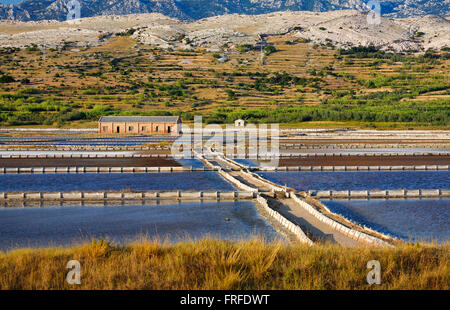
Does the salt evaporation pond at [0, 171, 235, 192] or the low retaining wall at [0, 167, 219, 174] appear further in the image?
the low retaining wall at [0, 167, 219, 174]

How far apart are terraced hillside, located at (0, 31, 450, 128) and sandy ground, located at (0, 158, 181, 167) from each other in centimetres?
3557

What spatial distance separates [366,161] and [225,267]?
31027 millimetres

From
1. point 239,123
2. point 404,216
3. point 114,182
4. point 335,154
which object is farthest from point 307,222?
point 239,123

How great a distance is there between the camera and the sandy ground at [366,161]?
123ft

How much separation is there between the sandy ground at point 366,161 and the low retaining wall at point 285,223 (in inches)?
574

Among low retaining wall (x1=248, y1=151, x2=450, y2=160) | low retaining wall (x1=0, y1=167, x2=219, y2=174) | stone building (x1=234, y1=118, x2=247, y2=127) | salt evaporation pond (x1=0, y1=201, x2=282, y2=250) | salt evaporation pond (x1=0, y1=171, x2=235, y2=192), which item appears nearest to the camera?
salt evaporation pond (x1=0, y1=201, x2=282, y2=250)

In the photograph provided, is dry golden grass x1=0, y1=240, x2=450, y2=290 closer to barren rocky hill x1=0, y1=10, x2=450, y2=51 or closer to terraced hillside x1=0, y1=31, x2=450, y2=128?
terraced hillside x1=0, y1=31, x2=450, y2=128

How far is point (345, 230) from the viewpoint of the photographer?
1616cm

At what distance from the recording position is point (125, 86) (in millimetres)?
96500

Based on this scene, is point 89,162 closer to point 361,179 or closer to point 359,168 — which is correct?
point 359,168

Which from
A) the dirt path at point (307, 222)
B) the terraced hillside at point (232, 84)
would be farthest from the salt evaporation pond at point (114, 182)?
the terraced hillside at point (232, 84)

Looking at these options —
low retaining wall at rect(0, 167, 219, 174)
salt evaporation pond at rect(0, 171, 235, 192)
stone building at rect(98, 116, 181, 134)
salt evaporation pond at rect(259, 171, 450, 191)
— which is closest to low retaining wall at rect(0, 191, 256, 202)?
salt evaporation pond at rect(0, 171, 235, 192)

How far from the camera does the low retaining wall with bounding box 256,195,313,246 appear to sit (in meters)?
15.4

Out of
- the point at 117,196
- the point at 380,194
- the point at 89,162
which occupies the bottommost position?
the point at 89,162
